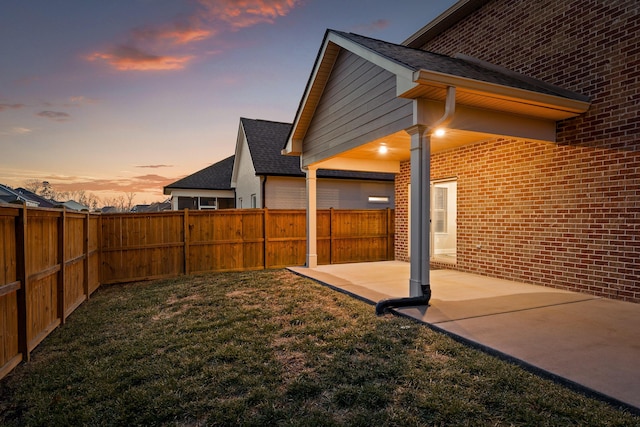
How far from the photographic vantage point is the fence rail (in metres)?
3.47

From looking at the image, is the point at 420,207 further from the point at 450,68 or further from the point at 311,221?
the point at 311,221

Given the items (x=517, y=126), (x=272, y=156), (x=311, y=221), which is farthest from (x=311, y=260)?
(x=272, y=156)

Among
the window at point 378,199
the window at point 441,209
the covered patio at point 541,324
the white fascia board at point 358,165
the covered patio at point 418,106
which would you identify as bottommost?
the covered patio at point 541,324

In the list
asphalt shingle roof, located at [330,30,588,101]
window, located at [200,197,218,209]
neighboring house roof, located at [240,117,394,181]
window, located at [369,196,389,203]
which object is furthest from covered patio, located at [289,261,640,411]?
window, located at [200,197,218,209]

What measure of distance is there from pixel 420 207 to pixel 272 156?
1046cm

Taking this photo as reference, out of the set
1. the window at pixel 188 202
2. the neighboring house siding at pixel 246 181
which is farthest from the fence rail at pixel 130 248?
the window at pixel 188 202

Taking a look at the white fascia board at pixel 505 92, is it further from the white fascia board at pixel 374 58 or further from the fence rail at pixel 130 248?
the fence rail at pixel 130 248

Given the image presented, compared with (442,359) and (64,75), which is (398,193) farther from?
(64,75)

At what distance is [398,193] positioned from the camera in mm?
10492

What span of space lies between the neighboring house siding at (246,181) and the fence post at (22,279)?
988 centimetres

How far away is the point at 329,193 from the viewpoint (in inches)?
580

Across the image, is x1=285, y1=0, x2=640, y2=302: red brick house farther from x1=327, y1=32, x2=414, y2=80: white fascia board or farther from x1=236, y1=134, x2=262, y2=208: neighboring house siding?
x1=236, y1=134, x2=262, y2=208: neighboring house siding

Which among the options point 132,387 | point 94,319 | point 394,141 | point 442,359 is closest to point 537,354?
point 442,359

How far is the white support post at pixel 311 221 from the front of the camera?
927 cm
